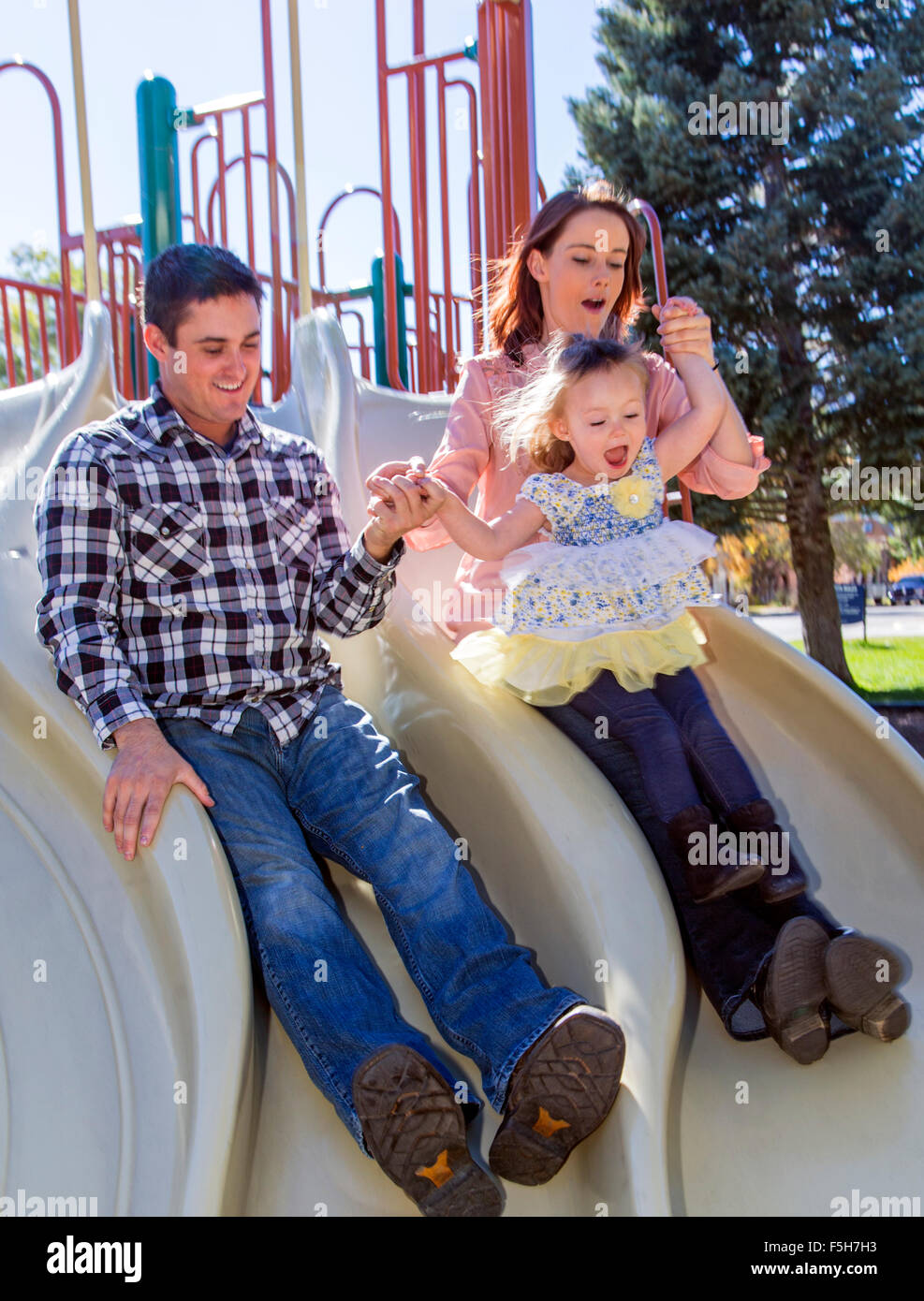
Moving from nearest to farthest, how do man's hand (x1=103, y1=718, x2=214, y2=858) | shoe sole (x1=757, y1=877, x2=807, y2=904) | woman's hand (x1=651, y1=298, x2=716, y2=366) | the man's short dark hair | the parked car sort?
man's hand (x1=103, y1=718, x2=214, y2=858)
shoe sole (x1=757, y1=877, x2=807, y2=904)
the man's short dark hair
woman's hand (x1=651, y1=298, x2=716, y2=366)
the parked car

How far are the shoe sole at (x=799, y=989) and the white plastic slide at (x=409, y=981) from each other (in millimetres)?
89

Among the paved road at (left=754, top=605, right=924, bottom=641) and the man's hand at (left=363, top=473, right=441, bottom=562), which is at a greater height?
the man's hand at (left=363, top=473, right=441, bottom=562)

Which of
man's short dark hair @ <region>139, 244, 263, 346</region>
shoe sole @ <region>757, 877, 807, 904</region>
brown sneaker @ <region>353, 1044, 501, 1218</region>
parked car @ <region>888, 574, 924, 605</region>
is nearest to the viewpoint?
brown sneaker @ <region>353, 1044, 501, 1218</region>

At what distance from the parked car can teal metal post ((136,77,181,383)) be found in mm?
25267

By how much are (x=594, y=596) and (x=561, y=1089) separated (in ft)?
2.90

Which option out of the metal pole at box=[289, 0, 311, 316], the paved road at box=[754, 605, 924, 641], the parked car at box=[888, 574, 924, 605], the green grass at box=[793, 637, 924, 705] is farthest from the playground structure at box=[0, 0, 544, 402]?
the parked car at box=[888, 574, 924, 605]

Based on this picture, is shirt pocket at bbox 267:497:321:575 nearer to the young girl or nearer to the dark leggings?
the young girl

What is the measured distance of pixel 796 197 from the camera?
9.41 meters

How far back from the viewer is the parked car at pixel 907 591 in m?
26.6

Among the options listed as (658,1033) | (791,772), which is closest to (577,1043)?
(658,1033)

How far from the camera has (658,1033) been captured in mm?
1646

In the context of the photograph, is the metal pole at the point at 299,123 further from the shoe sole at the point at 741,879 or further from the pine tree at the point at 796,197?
the pine tree at the point at 796,197

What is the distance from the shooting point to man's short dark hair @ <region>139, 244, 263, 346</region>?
189 centimetres
